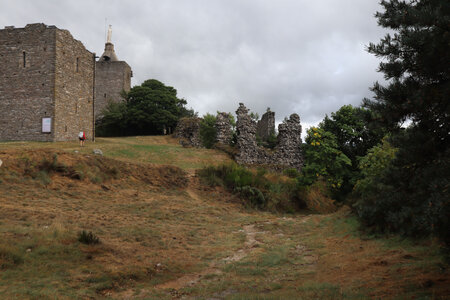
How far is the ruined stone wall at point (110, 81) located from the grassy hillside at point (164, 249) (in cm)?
4012

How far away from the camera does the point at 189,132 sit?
105 ft

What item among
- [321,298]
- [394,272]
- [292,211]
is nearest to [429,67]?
[321,298]

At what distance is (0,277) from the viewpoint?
577 cm

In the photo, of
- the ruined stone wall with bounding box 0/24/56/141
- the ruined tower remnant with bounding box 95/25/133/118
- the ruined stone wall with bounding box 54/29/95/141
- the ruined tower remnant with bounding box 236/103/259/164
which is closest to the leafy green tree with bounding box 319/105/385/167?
the ruined tower remnant with bounding box 236/103/259/164

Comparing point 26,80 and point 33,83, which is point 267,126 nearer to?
point 33,83

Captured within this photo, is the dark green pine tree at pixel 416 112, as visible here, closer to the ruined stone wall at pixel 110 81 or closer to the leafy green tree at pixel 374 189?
the leafy green tree at pixel 374 189

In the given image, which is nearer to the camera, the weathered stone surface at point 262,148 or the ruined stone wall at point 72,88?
the ruined stone wall at point 72,88

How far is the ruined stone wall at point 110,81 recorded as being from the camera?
53.1 m

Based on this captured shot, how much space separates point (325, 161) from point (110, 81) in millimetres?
43093

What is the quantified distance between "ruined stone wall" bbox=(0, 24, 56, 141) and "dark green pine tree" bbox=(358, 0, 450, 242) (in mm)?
25358

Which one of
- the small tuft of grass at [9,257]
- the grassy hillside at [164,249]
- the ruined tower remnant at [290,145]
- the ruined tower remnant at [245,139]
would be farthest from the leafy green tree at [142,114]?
the small tuft of grass at [9,257]

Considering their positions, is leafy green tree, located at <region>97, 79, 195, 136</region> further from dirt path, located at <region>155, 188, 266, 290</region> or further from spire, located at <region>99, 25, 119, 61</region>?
dirt path, located at <region>155, 188, 266, 290</region>

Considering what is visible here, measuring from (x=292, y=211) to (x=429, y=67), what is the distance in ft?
47.1

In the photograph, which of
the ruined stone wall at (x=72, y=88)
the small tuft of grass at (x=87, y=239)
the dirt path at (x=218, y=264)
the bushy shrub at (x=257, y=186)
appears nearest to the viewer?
the dirt path at (x=218, y=264)
